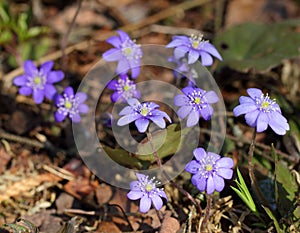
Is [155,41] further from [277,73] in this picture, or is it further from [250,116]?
[250,116]

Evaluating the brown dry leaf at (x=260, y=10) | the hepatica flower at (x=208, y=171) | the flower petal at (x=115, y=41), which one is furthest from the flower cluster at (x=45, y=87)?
the brown dry leaf at (x=260, y=10)

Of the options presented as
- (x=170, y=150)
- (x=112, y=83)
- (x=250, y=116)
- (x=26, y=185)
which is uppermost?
(x=250, y=116)

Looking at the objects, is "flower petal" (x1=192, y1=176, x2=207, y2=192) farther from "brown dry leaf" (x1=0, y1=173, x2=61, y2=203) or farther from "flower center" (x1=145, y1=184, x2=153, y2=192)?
"brown dry leaf" (x1=0, y1=173, x2=61, y2=203)

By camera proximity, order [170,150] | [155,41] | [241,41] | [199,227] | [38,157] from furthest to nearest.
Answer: [155,41] → [241,41] → [38,157] → [170,150] → [199,227]

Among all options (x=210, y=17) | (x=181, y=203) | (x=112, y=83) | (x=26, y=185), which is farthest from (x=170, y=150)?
(x=210, y=17)

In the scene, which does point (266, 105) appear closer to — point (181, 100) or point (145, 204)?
point (181, 100)

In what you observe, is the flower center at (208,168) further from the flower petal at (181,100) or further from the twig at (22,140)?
the twig at (22,140)
